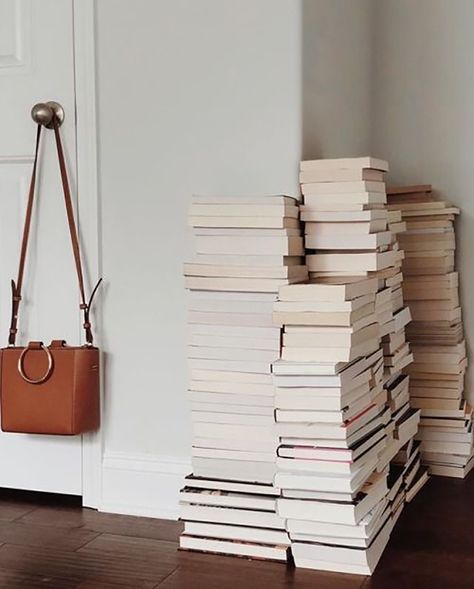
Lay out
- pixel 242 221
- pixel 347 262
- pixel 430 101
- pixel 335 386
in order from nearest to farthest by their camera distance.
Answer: pixel 335 386, pixel 242 221, pixel 347 262, pixel 430 101

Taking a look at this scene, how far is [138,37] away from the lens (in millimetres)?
2162

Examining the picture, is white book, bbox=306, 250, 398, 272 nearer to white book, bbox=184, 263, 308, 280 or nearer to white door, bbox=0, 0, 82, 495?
white book, bbox=184, 263, 308, 280

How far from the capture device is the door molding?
7.24 feet

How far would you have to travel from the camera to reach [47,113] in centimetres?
222

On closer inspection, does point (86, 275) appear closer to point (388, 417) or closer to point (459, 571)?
point (388, 417)

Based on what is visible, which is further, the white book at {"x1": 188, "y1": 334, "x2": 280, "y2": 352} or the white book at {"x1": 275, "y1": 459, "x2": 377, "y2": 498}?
the white book at {"x1": 188, "y1": 334, "x2": 280, "y2": 352}

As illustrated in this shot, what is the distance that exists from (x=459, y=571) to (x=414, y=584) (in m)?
0.12

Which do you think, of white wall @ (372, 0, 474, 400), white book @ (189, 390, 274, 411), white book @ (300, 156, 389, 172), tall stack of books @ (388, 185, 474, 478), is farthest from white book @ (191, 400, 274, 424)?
white wall @ (372, 0, 474, 400)

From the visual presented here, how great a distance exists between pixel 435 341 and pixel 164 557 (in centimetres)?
102

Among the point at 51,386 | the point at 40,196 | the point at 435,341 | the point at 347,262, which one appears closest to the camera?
the point at 347,262

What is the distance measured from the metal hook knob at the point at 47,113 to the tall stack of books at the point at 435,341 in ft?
3.11

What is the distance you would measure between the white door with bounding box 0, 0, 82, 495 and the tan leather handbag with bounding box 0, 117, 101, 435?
0.26 ft

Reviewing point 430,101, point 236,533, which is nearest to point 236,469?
point 236,533

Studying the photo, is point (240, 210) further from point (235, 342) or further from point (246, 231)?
point (235, 342)
